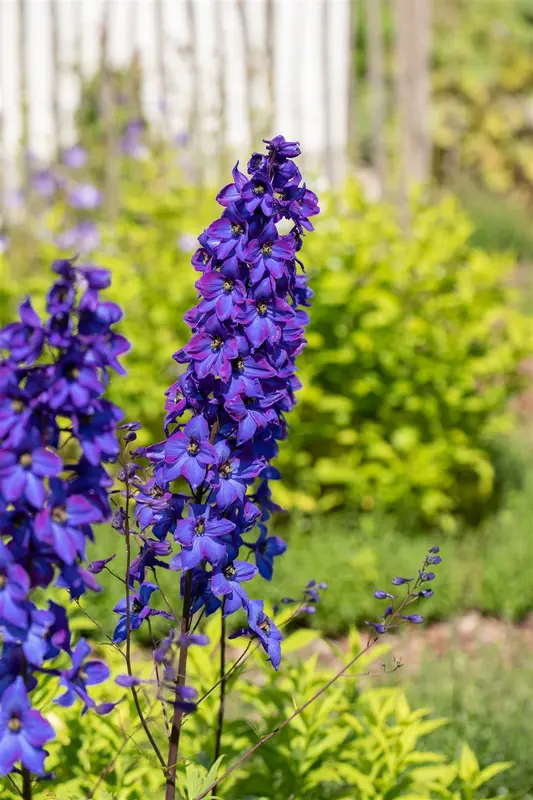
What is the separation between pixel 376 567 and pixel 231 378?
2478 mm

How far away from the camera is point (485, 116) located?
38.0 ft

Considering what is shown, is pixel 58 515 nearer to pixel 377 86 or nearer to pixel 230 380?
pixel 230 380

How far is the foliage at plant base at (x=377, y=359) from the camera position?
12.7 feet

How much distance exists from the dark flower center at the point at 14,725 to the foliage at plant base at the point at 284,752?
0.60m

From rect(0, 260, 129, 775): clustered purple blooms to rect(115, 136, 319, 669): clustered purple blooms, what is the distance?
19 cm

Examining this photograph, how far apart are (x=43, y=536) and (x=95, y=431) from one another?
5.6 inches

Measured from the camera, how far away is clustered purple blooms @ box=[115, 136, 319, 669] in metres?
1.37

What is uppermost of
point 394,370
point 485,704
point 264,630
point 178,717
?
point 394,370

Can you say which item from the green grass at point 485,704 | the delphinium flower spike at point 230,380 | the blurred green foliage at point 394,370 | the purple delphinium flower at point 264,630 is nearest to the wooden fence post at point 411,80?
the blurred green foliage at point 394,370

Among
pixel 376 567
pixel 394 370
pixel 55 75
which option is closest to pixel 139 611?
pixel 376 567

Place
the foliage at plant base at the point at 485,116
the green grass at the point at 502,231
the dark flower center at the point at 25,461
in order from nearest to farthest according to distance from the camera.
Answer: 1. the dark flower center at the point at 25,461
2. the green grass at the point at 502,231
3. the foliage at plant base at the point at 485,116

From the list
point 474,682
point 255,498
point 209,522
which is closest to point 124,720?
point 255,498

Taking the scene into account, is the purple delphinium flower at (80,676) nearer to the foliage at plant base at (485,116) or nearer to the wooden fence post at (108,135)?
the wooden fence post at (108,135)

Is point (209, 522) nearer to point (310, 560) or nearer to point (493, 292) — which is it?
point (310, 560)
